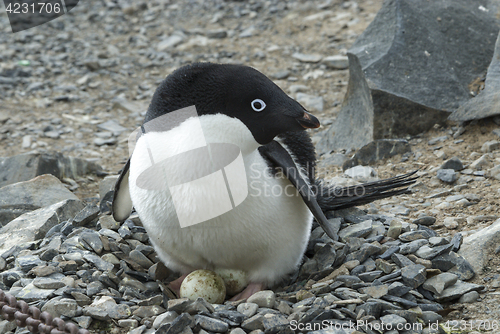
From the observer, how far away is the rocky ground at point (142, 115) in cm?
204

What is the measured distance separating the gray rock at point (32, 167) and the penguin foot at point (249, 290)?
7.12 ft

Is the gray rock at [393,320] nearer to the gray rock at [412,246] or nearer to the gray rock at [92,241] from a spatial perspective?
the gray rock at [412,246]

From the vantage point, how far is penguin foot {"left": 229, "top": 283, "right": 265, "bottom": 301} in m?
2.23

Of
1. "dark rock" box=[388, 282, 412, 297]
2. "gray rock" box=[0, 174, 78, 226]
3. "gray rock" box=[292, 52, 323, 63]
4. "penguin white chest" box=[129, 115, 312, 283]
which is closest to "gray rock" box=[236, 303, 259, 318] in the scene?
"penguin white chest" box=[129, 115, 312, 283]

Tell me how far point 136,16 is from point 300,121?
634 cm

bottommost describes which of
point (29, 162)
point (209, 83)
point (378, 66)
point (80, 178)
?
point (80, 178)

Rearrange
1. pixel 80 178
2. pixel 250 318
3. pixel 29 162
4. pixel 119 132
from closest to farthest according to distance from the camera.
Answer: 1. pixel 250 318
2. pixel 29 162
3. pixel 80 178
4. pixel 119 132

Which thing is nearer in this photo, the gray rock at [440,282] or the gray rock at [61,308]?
the gray rock at [61,308]

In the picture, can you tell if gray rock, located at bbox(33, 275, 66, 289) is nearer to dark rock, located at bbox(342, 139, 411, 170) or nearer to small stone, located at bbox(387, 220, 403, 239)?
small stone, located at bbox(387, 220, 403, 239)

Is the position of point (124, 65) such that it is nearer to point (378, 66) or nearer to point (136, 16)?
point (136, 16)

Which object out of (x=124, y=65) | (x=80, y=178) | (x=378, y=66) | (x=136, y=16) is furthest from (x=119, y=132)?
(x=136, y=16)

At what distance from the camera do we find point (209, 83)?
201 cm

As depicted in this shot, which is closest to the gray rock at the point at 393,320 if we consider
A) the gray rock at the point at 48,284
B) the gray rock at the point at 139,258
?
the gray rock at the point at 139,258

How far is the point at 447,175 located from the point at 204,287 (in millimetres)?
1792
